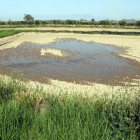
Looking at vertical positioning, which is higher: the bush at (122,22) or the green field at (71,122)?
the bush at (122,22)

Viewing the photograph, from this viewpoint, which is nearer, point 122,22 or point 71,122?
point 71,122

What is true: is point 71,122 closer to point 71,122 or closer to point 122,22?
point 71,122

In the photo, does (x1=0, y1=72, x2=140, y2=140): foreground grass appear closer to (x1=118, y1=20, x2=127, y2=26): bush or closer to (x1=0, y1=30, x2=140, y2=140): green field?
(x1=0, y1=30, x2=140, y2=140): green field

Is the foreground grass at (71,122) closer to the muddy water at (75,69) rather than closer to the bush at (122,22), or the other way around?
the muddy water at (75,69)

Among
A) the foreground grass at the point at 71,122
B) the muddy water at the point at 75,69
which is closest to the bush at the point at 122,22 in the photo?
the muddy water at the point at 75,69

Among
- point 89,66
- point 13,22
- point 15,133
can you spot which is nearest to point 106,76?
point 89,66

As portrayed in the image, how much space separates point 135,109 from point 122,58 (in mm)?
9573

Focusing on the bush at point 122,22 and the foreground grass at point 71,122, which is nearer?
the foreground grass at point 71,122

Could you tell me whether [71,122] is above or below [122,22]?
below

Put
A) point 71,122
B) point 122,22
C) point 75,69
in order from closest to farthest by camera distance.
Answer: point 71,122, point 75,69, point 122,22

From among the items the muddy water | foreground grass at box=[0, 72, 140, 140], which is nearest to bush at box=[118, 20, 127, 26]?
the muddy water

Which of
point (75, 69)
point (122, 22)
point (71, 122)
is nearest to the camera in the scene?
point (71, 122)

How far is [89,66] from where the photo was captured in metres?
10.8

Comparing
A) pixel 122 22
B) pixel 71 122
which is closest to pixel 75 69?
pixel 71 122
